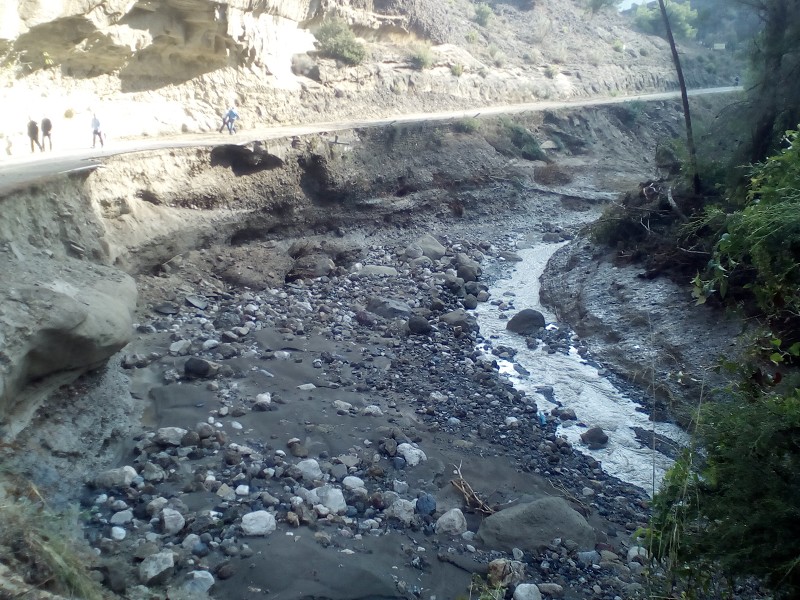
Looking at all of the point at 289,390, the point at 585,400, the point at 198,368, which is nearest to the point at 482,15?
the point at 585,400

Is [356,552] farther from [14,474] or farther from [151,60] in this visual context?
[151,60]

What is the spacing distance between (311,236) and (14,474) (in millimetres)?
11015

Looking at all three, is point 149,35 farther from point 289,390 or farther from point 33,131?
point 289,390

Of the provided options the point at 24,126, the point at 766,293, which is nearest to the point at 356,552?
the point at 766,293

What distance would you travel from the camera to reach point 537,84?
31781 mm

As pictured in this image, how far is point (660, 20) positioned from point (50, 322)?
4573 centimetres

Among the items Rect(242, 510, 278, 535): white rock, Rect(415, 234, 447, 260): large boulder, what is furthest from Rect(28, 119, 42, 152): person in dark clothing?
Rect(242, 510, 278, 535): white rock

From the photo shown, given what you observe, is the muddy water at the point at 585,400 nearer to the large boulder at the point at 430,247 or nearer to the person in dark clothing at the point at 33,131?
the large boulder at the point at 430,247

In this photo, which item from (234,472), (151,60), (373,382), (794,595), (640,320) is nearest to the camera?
(794,595)

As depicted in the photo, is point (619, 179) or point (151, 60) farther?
point (619, 179)

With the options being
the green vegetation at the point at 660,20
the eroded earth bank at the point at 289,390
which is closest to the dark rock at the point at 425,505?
the eroded earth bank at the point at 289,390

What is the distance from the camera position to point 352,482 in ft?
24.5

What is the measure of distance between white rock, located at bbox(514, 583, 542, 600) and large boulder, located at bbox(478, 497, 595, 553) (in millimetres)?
601

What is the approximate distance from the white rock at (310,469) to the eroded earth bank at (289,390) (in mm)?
33
